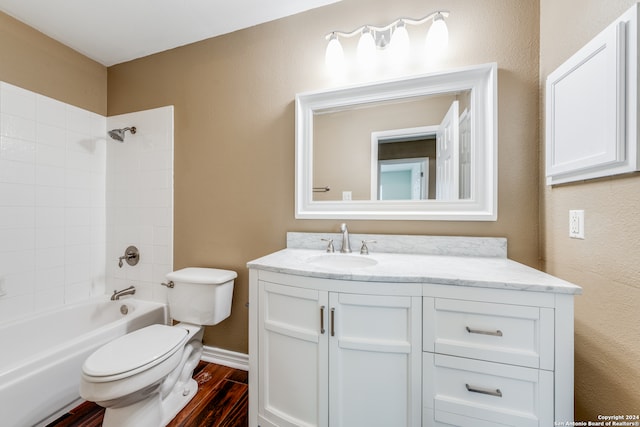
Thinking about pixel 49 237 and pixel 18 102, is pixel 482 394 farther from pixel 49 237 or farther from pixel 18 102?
pixel 18 102

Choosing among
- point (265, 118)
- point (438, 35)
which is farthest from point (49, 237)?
point (438, 35)

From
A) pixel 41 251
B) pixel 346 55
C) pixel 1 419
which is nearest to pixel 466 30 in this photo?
pixel 346 55

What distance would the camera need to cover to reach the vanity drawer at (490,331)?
2.60ft

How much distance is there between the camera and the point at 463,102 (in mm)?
1327

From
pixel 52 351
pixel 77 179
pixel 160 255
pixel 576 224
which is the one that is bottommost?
pixel 52 351

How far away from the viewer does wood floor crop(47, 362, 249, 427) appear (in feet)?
4.18

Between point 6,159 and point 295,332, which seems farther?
point 6,159

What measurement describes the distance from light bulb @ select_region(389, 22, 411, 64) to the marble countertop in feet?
3.72

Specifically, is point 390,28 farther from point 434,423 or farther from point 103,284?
point 103,284

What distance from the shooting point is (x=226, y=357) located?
1.76 meters

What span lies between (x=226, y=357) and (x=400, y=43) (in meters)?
2.33

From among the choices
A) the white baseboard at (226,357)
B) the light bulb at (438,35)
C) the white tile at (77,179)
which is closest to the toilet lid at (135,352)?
the white baseboard at (226,357)

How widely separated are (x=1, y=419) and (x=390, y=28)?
2.64 meters

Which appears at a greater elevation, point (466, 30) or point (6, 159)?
point (466, 30)
